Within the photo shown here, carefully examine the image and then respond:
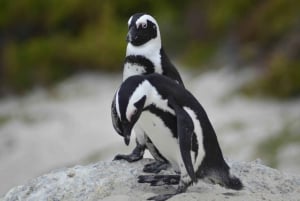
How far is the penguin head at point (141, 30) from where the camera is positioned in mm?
3504

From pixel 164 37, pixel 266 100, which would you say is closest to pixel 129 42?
pixel 266 100

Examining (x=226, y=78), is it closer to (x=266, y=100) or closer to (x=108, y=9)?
(x=266, y=100)

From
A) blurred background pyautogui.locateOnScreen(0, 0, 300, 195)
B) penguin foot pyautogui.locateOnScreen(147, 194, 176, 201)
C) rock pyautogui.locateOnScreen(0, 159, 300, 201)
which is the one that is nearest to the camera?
penguin foot pyautogui.locateOnScreen(147, 194, 176, 201)

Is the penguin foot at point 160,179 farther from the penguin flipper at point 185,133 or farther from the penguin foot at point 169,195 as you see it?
the penguin flipper at point 185,133

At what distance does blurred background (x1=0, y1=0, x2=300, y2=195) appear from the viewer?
25.6 feet

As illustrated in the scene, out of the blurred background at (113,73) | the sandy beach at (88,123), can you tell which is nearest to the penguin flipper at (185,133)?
the blurred background at (113,73)

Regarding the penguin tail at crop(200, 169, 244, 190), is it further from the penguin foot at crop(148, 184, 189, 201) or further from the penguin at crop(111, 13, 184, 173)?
the penguin at crop(111, 13, 184, 173)

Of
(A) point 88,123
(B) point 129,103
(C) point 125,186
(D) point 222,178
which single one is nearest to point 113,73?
(A) point 88,123

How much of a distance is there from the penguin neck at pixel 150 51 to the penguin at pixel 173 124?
0.30 meters

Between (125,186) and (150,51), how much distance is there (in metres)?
0.54

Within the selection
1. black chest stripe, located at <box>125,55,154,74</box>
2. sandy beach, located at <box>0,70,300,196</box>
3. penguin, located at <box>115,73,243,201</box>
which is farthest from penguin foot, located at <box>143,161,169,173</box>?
sandy beach, located at <box>0,70,300,196</box>

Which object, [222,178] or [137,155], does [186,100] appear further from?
[137,155]

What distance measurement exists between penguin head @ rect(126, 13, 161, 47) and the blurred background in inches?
134

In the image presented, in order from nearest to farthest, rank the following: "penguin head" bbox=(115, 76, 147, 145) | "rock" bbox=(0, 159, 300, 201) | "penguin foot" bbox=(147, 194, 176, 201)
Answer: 1. "penguin head" bbox=(115, 76, 147, 145)
2. "penguin foot" bbox=(147, 194, 176, 201)
3. "rock" bbox=(0, 159, 300, 201)
